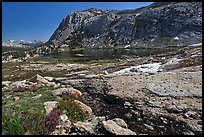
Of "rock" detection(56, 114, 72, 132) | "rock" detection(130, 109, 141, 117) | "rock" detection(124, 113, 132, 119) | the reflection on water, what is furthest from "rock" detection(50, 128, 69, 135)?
the reflection on water

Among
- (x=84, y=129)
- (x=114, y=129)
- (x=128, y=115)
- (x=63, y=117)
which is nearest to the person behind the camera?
(x=114, y=129)

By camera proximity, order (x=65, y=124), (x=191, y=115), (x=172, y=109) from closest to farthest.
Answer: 1. (x=65, y=124)
2. (x=191, y=115)
3. (x=172, y=109)

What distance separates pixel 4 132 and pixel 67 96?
6.00 metres

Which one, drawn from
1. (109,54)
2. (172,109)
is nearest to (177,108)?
(172,109)

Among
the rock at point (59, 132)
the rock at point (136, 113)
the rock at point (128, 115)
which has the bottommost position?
the rock at point (128, 115)

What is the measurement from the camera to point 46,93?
16.6 metres

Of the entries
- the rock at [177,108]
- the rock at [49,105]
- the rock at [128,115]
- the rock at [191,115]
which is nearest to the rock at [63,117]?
the rock at [49,105]

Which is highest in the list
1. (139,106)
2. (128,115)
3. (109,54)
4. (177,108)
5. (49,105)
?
(49,105)

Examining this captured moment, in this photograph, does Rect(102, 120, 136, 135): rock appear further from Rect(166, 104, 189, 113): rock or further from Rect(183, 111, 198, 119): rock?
Rect(166, 104, 189, 113): rock

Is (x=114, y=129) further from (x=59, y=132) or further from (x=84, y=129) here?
(x=59, y=132)

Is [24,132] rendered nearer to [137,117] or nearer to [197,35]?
[137,117]

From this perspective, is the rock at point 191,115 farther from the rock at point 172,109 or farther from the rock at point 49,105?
the rock at point 49,105

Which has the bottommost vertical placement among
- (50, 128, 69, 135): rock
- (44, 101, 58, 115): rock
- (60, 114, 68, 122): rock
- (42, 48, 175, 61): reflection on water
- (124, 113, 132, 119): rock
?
(42, 48, 175, 61): reflection on water

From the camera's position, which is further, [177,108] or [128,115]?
[128,115]
